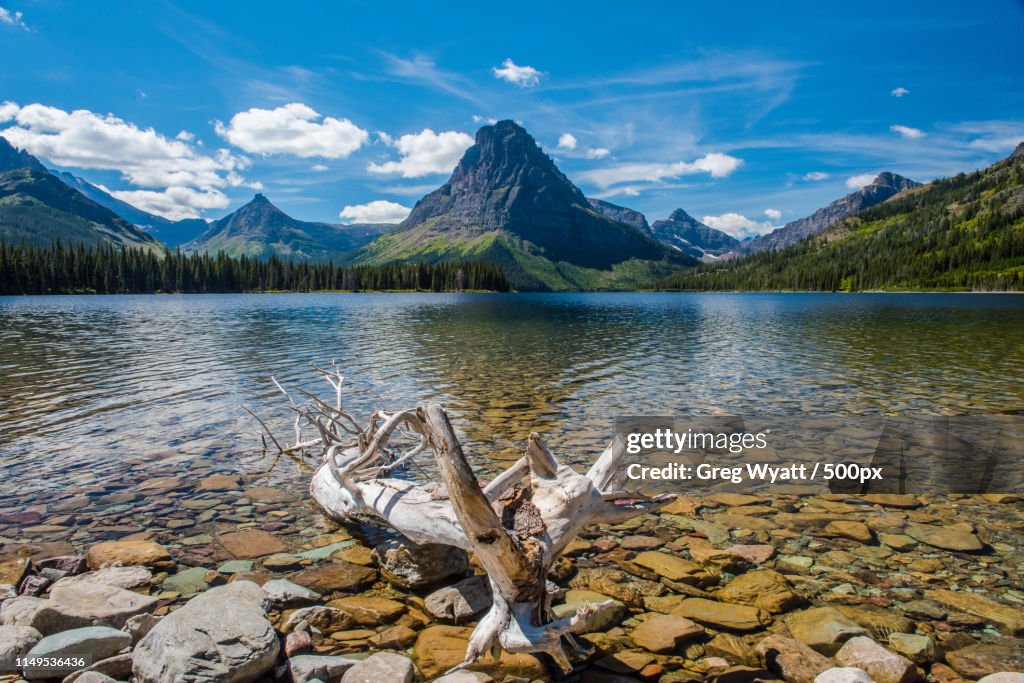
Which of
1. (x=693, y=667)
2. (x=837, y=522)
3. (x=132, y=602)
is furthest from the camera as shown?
(x=837, y=522)

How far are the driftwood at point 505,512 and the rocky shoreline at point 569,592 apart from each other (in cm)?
57

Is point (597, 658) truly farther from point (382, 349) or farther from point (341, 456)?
point (382, 349)

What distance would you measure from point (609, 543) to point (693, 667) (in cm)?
337

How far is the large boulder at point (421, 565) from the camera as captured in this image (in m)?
8.41

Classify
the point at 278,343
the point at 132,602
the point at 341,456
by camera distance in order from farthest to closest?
the point at 278,343
the point at 341,456
the point at 132,602

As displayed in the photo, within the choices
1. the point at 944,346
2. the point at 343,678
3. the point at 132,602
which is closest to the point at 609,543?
the point at 343,678

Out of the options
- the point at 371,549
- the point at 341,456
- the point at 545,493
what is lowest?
the point at 371,549

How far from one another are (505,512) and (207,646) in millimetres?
3606

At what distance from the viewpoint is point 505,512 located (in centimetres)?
730

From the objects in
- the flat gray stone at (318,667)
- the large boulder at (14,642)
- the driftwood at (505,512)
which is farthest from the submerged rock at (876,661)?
the large boulder at (14,642)

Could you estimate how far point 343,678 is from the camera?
19.6ft

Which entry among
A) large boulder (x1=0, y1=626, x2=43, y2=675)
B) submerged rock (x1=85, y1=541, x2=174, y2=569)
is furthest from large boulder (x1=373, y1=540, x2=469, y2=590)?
large boulder (x1=0, y1=626, x2=43, y2=675)

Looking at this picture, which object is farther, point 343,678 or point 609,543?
point 609,543

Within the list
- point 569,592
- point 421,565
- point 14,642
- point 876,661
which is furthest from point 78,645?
point 876,661
